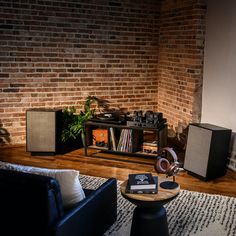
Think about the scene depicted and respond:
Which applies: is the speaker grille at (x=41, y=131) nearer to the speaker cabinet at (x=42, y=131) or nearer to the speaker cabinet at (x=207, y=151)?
the speaker cabinet at (x=42, y=131)

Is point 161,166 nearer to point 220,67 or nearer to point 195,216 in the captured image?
point 195,216

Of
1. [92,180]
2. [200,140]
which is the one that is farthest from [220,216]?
[92,180]

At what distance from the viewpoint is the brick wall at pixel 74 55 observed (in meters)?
5.68

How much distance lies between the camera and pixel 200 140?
4.59 metres

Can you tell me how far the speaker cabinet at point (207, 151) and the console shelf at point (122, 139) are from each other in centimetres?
50

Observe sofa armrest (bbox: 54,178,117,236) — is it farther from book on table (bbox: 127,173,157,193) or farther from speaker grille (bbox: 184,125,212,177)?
speaker grille (bbox: 184,125,212,177)

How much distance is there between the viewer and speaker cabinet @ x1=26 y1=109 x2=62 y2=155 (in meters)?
5.45

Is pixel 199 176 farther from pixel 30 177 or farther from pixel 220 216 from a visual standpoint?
pixel 30 177

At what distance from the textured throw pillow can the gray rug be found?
0.71 meters

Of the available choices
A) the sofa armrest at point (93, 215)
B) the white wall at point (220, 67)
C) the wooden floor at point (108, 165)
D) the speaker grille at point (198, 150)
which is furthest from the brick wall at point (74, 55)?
the sofa armrest at point (93, 215)

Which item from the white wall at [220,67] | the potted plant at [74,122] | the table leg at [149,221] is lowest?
the table leg at [149,221]

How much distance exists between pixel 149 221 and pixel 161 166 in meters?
0.52

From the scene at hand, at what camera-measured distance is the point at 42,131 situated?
18.0 feet

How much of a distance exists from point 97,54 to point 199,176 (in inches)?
106
